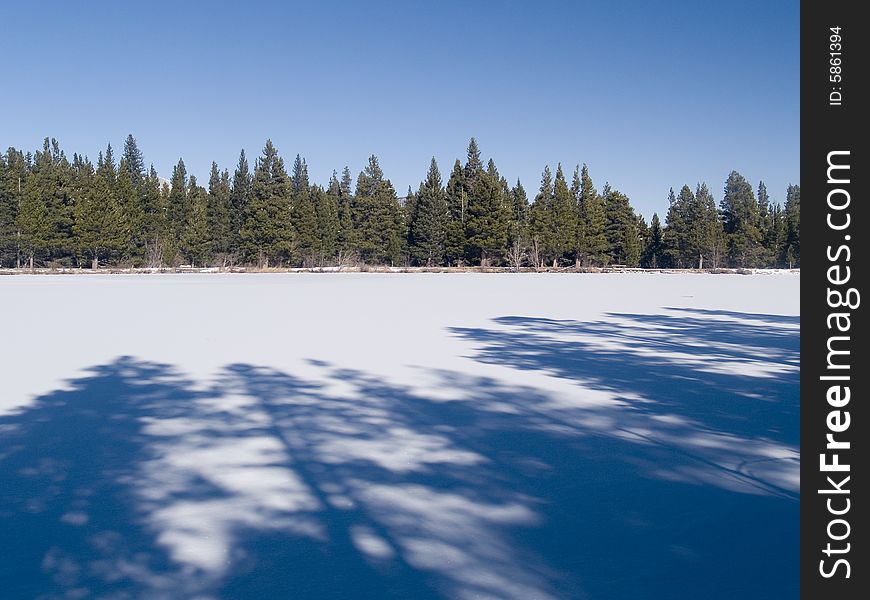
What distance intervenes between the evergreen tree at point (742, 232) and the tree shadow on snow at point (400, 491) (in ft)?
191

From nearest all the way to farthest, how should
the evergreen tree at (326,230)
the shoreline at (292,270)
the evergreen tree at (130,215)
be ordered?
the shoreline at (292,270) → the evergreen tree at (130,215) → the evergreen tree at (326,230)

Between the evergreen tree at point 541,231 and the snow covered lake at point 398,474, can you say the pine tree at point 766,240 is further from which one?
the snow covered lake at point 398,474

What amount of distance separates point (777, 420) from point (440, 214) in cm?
5187

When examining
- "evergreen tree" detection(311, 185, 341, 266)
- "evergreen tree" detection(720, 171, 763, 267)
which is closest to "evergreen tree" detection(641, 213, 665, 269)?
"evergreen tree" detection(720, 171, 763, 267)

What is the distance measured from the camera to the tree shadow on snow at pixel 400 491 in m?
2.44

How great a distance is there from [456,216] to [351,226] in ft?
30.5

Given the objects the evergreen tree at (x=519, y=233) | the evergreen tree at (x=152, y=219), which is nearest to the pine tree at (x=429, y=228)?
the evergreen tree at (x=519, y=233)

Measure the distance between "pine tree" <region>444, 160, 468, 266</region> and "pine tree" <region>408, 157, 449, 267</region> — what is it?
2.25ft

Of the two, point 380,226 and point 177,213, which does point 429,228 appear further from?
point 177,213

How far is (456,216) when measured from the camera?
194 ft

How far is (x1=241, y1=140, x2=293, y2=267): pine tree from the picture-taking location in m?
49.1

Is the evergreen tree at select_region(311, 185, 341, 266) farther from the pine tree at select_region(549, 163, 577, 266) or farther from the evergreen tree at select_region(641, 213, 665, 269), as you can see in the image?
the evergreen tree at select_region(641, 213, 665, 269)

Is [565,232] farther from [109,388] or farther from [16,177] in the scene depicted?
[109,388]

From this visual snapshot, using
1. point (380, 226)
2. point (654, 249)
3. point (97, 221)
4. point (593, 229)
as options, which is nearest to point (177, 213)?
point (97, 221)
